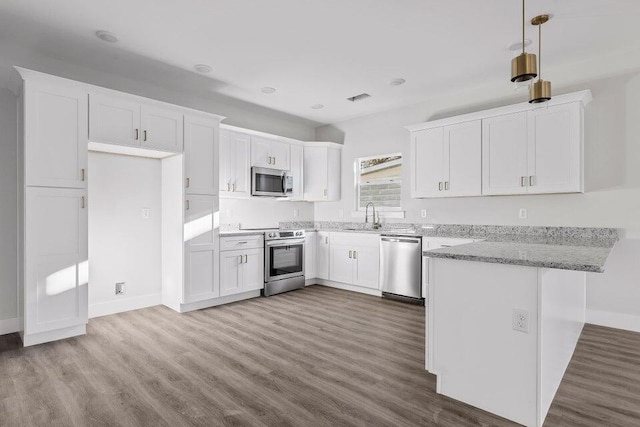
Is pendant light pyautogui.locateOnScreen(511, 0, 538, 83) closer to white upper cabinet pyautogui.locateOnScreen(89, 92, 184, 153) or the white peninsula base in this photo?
the white peninsula base

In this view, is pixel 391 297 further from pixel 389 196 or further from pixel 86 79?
pixel 86 79

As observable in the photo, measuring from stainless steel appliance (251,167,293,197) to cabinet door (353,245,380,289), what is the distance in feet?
4.72

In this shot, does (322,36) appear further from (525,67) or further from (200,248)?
(200,248)

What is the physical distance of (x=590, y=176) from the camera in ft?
12.3

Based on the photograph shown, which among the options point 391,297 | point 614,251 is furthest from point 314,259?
point 614,251

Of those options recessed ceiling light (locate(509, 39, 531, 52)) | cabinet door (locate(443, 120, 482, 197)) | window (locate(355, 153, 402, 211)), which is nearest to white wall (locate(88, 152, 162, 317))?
window (locate(355, 153, 402, 211))

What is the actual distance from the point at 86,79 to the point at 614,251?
5.95 meters

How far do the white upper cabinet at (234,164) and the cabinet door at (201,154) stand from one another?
0.96 feet

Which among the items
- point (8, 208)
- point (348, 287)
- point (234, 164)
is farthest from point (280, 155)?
point (8, 208)

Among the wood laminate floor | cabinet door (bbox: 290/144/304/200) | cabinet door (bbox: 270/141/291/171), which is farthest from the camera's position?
cabinet door (bbox: 290/144/304/200)

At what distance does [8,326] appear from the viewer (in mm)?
3475

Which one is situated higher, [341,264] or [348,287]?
[341,264]

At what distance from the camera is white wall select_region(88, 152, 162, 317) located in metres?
3.96

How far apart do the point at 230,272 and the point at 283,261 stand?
2.87ft
